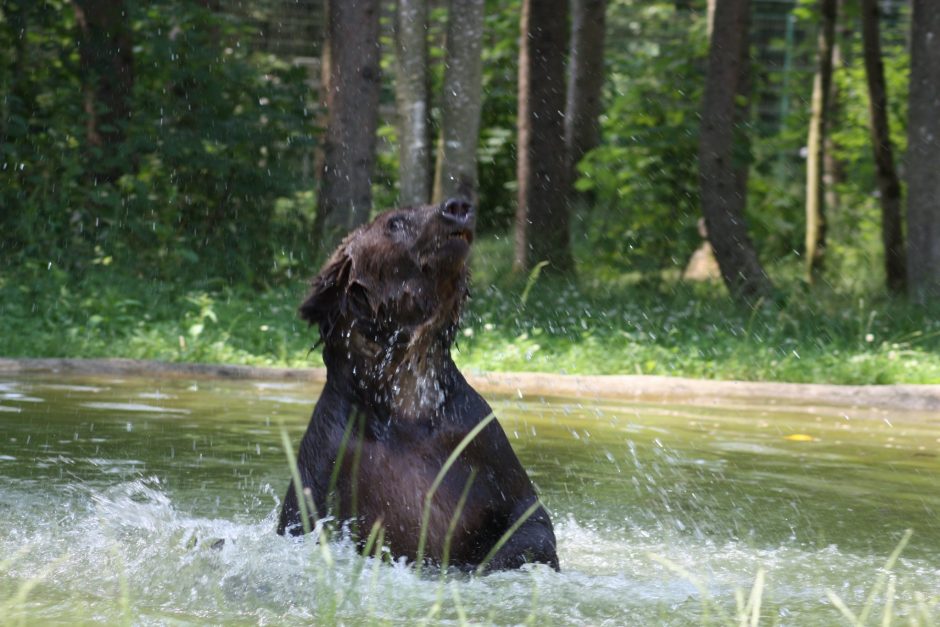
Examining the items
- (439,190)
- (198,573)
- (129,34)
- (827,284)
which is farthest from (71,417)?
(827,284)

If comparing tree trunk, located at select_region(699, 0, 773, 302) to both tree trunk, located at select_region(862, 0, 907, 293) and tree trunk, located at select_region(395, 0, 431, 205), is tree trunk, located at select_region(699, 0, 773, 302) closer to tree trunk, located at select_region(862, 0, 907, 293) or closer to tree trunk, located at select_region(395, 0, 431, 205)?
tree trunk, located at select_region(862, 0, 907, 293)

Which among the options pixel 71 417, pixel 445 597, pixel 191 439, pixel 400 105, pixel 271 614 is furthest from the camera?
pixel 400 105

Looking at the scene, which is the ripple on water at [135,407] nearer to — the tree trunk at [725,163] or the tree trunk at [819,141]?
the tree trunk at [725,163]

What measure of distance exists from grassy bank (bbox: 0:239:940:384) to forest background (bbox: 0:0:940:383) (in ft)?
0.11

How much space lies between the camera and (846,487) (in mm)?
6691

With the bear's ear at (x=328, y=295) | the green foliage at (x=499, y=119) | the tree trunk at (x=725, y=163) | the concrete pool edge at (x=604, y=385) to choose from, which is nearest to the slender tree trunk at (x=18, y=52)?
the concrete pool edge at (x=604, y=385)

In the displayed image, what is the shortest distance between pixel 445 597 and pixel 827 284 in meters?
11.7

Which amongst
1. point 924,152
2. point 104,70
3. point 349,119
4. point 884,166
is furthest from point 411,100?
point 884,166

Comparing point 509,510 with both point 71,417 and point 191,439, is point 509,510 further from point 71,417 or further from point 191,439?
point 71,417

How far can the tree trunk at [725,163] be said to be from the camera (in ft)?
43.7

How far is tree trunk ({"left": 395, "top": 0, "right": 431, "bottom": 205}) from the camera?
44.2ft

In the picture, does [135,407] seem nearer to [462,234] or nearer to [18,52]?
[462,234]

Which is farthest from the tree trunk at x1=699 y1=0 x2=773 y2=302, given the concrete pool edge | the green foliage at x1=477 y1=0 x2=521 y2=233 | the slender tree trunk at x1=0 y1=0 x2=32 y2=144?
the green foliage at x1=477 y1=0 x2=521 y2=233

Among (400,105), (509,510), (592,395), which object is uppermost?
(400,105)
